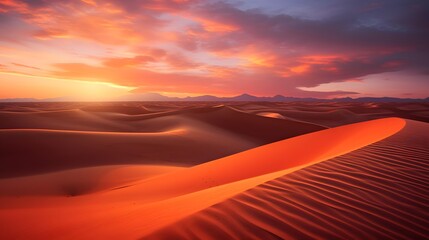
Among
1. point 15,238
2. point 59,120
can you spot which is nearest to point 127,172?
point 15,238

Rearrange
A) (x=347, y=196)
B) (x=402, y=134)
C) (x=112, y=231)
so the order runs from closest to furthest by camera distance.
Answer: (x=112, y=231), (x=347, y=196), (x=402, y=134)

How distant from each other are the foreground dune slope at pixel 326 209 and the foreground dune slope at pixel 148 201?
26 cm

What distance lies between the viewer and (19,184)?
265 inches

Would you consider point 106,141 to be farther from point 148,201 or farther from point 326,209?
point 326,209

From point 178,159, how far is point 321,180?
944cm

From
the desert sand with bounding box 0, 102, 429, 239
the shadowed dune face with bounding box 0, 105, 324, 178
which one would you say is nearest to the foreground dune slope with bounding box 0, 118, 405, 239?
the desert sand with bounding box 0, 102, 429, 239

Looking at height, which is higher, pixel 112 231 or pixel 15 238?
pixel 112 231

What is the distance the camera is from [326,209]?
2.54 metres

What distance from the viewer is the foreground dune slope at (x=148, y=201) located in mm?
2729

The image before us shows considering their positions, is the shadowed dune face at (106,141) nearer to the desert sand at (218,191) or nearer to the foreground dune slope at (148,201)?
the desert sand at (218,191)

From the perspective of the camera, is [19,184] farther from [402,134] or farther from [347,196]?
[402,134]

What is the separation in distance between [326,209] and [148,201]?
303 centimetres

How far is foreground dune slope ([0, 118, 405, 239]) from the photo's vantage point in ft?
8.95

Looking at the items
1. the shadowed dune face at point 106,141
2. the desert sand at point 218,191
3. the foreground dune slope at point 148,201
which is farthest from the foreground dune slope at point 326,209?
the shadowed dune face at point 106,141
